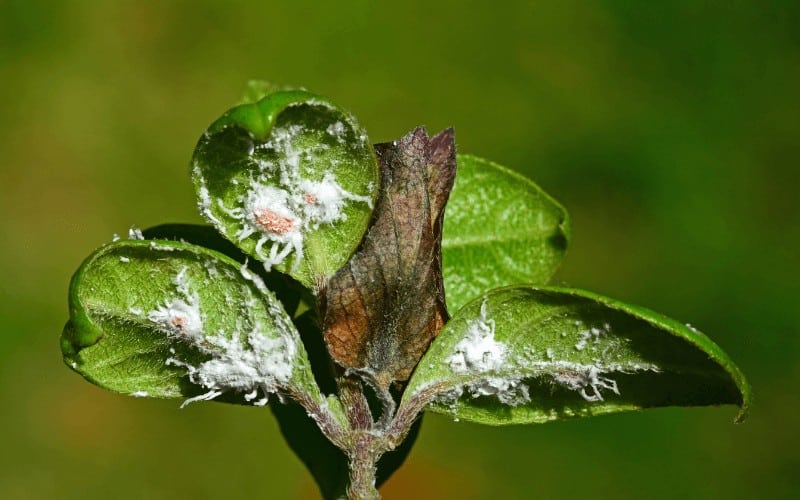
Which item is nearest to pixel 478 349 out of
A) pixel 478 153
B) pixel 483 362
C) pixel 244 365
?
pixel 483 362

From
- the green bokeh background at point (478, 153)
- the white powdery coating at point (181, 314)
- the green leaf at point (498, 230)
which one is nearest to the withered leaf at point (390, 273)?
the white powdery coating at point (181, 314)

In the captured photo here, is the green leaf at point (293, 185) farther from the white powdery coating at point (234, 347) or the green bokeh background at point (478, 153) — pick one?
the green bokeh background at point (478, 153)

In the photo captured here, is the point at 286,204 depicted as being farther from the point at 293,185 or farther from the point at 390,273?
the point at 390,273

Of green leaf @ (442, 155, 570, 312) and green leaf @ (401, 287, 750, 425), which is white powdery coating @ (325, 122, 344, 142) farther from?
green leaf @ (442, 155, 570, 312)

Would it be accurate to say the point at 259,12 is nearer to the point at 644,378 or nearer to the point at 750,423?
the point at 750,423

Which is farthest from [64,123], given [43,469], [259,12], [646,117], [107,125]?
[646,117]

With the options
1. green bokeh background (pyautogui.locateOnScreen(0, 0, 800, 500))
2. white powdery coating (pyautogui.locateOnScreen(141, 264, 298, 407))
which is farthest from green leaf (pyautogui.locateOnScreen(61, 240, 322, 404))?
green bokeh background (pyautogui.locateOnScreen(0, 0, 800, 500))

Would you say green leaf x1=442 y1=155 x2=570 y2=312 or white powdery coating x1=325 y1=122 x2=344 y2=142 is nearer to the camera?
white powdery coating x1=325 y1=122 x2=344 y2=142
